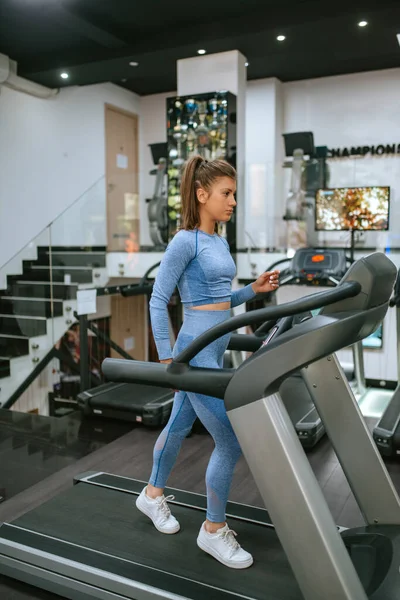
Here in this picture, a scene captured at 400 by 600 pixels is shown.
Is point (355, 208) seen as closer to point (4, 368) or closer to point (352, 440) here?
point (4, 368)

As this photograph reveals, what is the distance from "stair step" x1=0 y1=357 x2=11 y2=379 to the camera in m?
5.15

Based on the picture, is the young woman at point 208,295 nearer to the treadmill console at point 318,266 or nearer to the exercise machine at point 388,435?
the exercise machine at point 388,435

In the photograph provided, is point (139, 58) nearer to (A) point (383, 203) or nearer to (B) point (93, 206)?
(B) point (93, 206)

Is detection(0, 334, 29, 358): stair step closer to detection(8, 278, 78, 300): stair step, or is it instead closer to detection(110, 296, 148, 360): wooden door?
detection(8, 278, 78, 300): stair step

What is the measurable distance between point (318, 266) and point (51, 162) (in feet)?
15.3

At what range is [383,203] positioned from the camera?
5492mm

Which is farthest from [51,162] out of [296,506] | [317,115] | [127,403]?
[296,506]

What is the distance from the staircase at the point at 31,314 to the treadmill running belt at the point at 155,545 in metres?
2.91

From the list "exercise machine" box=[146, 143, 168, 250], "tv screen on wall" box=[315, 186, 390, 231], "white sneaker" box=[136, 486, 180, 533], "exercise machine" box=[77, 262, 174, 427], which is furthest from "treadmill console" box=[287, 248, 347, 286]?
"white sneaker" box=[136, 486, 180, 533]

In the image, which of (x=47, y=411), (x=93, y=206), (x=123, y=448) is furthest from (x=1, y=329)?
(x=93, y=206)

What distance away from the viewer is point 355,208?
568 cm

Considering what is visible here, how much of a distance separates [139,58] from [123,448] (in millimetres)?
5138

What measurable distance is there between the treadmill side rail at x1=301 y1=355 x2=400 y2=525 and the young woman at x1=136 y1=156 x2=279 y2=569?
373 millimetres

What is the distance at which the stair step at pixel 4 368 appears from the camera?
5148mm
